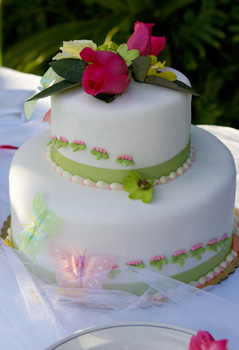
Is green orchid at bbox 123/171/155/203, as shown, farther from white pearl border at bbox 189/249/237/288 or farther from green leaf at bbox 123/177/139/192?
white pearl border at bbox 189/249/237/288

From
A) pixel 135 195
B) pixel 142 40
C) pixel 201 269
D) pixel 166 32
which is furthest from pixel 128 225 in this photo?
pixel 166 32

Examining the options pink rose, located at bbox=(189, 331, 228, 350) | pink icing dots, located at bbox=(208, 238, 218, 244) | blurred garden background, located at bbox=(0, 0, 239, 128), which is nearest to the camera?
pink rose, located at bbox=(189, 331, 228, 350)

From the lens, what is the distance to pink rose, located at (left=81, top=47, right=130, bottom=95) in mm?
1330

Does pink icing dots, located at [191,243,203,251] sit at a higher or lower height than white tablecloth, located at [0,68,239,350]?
higher

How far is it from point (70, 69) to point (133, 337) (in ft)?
2.27

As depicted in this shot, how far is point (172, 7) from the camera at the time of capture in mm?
3793

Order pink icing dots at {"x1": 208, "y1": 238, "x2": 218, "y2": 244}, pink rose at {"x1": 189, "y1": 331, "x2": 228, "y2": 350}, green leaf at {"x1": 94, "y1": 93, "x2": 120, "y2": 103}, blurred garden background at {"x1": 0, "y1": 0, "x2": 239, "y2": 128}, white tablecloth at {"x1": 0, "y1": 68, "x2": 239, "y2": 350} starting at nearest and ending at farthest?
1. pink rose at {"x1": 189, "y1": 331, "x2": 228, "y2": 350}
2. white tablecloth at {"x1": 0, "y1": 68, "x2": 239, "y2": 350}
3. green leaf at {"x1": 94, "y1": 93, "x2": 120, "y2": 103}
4. pink icing dots at {"x1": 208, "y1": 238, "x2": 218, "y2": 244}
5. blurred garden background at {"x1": 0, "y1": 0, "x2": 239, "y2": 128}

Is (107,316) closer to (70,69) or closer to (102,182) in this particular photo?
(102,182)

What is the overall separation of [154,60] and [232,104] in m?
2.67

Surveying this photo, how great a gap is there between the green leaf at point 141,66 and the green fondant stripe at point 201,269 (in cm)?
53

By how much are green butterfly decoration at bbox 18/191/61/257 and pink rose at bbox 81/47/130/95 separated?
0.31m

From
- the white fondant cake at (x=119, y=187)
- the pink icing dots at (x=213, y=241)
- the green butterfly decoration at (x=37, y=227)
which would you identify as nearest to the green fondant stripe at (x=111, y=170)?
the white fondant cake at (x=119, y=187)

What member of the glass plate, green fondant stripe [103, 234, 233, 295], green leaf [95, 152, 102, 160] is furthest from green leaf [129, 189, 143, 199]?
the glass plate

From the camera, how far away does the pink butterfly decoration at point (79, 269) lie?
4.51ft
